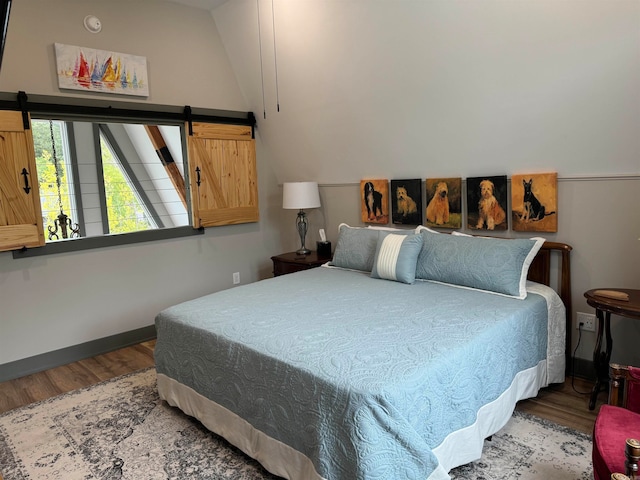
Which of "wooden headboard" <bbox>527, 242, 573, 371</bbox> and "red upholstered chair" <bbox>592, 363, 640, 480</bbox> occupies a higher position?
"wooden headboard" <bbox>527, 242, 573, 371</bbox>

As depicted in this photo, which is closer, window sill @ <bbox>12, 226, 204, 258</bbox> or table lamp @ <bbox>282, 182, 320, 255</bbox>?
window sill @ <bbox>12, 226, 204, 258</bbox>

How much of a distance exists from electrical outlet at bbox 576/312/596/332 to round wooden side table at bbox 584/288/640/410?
11 cm

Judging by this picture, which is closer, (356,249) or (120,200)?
(356,249)

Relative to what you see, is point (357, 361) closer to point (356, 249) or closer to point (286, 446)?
point (286, 446)

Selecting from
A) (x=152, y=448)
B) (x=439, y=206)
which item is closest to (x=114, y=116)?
(x=152, y=448)

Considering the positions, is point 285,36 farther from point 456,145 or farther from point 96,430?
point 96,430

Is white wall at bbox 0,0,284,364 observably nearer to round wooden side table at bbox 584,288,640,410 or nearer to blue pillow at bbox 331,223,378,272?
blue pillow at bbox 331,223,378,272

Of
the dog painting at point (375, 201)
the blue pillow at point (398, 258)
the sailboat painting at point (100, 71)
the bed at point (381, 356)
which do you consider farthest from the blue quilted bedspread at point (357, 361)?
the sailboat painting at point (100, 71)

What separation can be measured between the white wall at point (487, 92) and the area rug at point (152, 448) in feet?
3.31

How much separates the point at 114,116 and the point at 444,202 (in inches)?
109

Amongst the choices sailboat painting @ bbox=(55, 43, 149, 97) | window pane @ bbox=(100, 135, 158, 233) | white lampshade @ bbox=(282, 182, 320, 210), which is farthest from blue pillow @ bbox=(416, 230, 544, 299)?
sailboat painting @ bbox=(55, 43, 149, 97)

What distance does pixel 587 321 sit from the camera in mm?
2869

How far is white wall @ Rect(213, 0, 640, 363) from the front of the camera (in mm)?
2512

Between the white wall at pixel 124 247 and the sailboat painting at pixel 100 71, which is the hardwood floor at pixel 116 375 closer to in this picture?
the white wall at pixel 124 247
